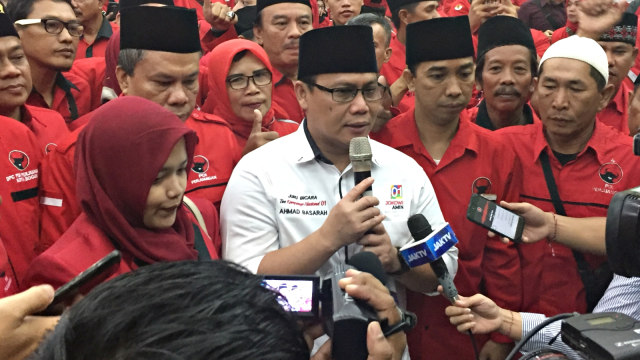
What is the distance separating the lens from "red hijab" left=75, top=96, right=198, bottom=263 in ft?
6.67

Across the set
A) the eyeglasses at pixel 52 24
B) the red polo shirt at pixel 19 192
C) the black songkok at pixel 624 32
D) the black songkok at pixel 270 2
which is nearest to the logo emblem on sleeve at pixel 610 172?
the black songkok at pixel 624 32

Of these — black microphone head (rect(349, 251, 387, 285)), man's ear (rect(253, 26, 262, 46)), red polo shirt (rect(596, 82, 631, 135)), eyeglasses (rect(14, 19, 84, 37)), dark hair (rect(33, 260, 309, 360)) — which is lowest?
red polo shirt (rect(596, 82, 631, 135))

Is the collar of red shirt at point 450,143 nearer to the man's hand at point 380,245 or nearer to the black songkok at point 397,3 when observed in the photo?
the man's hand at point 380,245

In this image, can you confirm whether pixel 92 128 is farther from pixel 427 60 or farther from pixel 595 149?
pixel 595 149

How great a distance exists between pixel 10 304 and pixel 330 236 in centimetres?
124

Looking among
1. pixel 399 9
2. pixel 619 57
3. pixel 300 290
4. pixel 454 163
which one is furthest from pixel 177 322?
pixel 399 9

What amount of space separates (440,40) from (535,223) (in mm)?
1013

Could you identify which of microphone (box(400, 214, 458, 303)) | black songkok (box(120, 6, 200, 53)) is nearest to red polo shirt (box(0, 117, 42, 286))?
black songkok (box(120, 6, 200, 53))

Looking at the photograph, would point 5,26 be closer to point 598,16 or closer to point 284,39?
point 284,39

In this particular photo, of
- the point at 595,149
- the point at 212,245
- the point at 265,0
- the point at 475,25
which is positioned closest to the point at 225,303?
the point at 212,245

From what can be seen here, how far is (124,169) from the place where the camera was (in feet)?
6.67

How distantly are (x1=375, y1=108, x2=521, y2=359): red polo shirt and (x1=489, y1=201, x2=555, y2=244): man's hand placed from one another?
25cm

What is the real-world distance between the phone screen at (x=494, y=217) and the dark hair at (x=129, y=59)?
63.5 inches

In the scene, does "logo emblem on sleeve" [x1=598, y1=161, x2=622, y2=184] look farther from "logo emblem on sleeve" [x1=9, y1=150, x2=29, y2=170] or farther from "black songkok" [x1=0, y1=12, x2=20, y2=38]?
"black songkok" [x1=0, y1=12, x2=20, y2=38]
